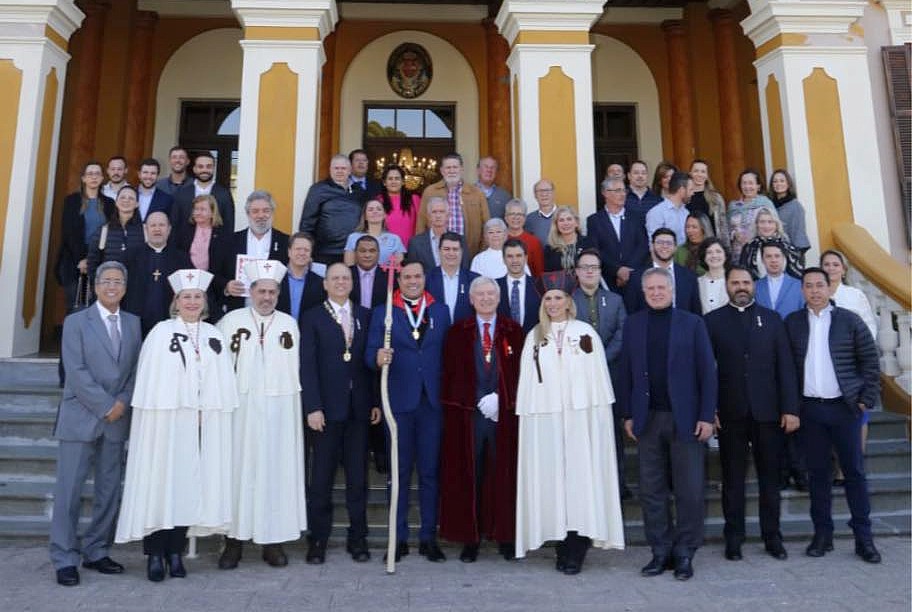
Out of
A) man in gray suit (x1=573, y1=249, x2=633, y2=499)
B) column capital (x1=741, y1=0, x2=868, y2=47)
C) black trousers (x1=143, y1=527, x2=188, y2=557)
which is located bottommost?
black trousers (x1=143, y1=527, x2=188, y2=557)

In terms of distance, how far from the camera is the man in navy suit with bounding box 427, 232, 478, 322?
477 cm

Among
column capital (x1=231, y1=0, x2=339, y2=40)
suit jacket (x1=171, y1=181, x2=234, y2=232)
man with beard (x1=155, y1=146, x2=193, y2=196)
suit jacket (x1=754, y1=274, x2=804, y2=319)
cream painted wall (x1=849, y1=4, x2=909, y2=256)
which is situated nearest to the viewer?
suit jacket (x1=754, y1=274, x2=804, y2=319)

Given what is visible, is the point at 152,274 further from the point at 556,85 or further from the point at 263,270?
the point at 556,85

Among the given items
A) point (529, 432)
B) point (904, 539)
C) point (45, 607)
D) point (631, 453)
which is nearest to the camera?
point (45, 607)

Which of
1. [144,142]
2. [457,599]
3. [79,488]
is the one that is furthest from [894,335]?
[144,142]

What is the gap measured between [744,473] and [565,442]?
1254mm

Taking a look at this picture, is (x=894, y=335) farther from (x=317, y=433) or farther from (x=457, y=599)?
(x=317, y=433)

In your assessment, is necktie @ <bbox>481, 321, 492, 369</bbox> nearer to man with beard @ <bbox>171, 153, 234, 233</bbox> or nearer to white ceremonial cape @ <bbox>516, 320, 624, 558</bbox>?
white ceremonial cape @ <bbox>516, 320, 624, 558</bbox>

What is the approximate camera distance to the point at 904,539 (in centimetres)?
479

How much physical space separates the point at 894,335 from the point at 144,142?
9883 millimetres

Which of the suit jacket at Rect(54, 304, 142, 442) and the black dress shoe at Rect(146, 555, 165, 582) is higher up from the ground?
the suit jacket at Rect(54, 304, 142, 442)

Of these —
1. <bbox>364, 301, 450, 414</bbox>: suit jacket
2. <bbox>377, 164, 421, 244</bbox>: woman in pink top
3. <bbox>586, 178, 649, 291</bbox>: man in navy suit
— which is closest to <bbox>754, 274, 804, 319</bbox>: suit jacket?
<bbox>586, 178, 649, 291</bbox>: man in navy suit

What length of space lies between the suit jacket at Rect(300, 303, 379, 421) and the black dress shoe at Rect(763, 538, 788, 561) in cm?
275

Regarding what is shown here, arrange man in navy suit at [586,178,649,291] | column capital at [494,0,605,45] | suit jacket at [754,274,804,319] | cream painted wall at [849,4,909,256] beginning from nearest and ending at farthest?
suit jacket at [754,274,804,319], man in navy suit at [586,178,649,291], column capital at [494,0,605,45], cream painted wall at [849,4,909,256]
